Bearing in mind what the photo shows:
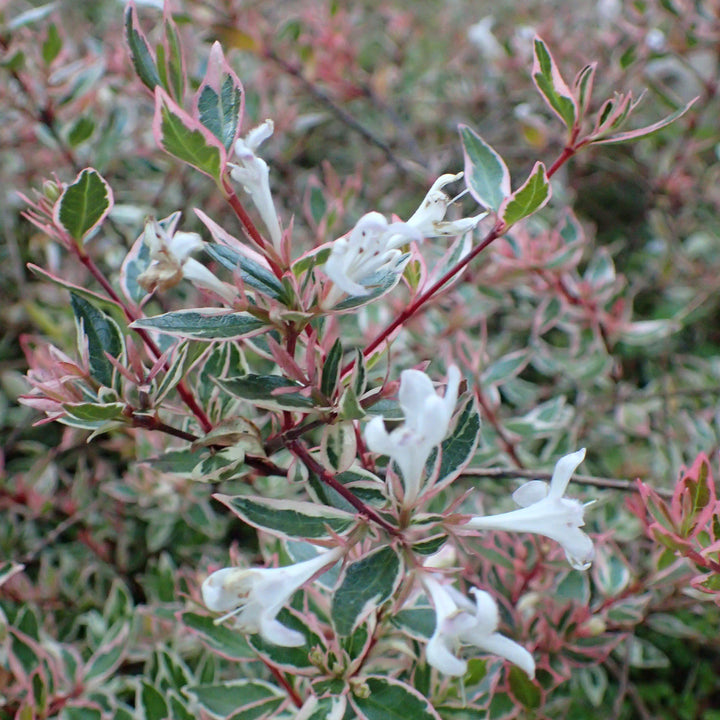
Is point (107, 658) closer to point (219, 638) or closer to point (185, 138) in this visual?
point (219, 638)

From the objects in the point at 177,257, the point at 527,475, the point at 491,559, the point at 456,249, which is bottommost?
the point at 491,559

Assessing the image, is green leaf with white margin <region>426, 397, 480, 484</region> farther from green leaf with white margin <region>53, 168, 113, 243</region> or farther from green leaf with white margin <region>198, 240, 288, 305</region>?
green leaf with white margin <region>53, 168, 113, 243</region>

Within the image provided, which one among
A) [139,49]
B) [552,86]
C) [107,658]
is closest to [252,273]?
[139,49]

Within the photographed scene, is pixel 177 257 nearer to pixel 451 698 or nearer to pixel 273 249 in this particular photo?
pixel 273 249

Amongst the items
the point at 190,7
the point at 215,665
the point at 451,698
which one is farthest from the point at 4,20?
the point at 451,698

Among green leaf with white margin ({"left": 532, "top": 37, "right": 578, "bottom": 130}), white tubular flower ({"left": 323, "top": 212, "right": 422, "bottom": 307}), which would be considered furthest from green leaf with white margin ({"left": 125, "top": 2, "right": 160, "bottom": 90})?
green leaf with white margin ({"left": 532, "top": 37, "right": 578, "bottom": 130})

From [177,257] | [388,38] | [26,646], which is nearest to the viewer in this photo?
[177,257]
